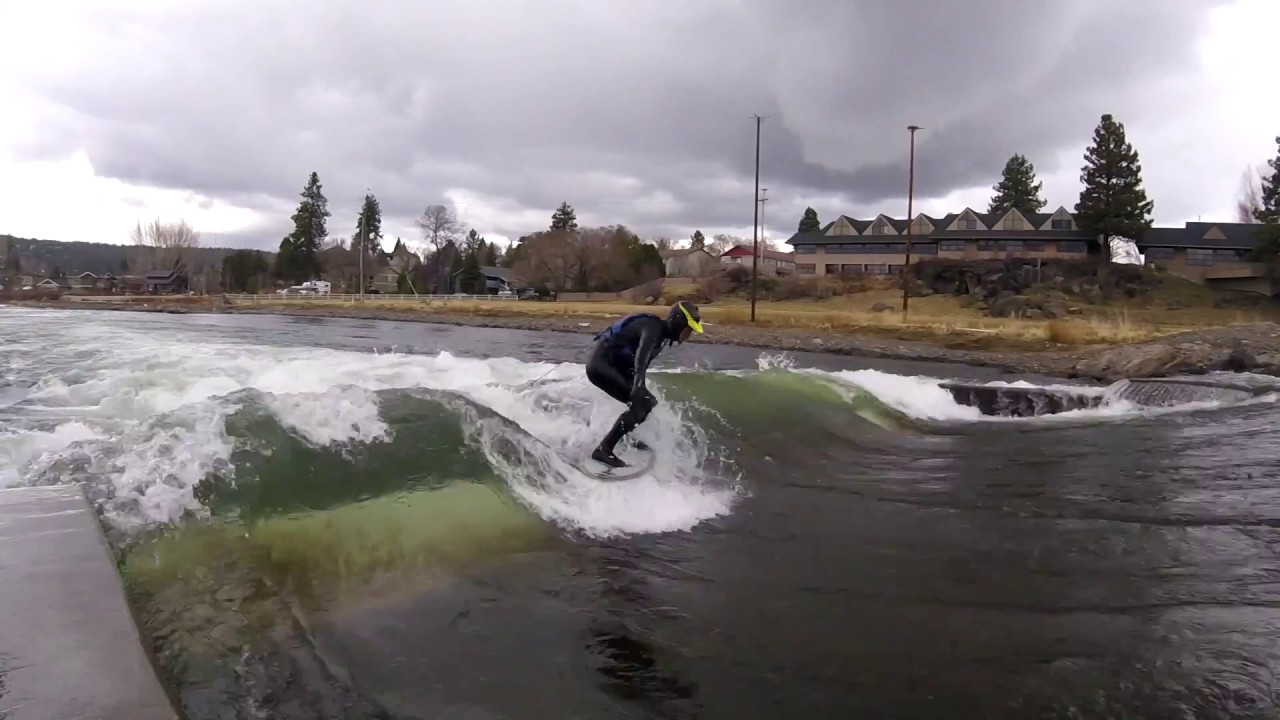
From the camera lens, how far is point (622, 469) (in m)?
7.59

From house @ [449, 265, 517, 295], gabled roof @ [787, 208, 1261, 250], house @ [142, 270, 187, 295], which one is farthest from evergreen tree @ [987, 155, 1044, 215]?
house @ [142, 270, 187, 295]

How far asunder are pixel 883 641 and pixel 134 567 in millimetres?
4200

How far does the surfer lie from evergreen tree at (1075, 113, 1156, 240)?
2494 inches

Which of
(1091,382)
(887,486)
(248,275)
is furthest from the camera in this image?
(248,275)

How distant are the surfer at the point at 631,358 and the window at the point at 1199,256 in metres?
67.2

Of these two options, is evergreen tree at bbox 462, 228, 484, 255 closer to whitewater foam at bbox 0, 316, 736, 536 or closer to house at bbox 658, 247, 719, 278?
house at bbox 658, 247, 719, 278

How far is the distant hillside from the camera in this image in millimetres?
111312

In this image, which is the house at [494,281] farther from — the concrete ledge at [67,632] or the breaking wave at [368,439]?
the concrete ledge at [67,632]

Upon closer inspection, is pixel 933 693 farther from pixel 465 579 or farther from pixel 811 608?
pixel 465 579

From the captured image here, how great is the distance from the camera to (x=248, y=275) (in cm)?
9800

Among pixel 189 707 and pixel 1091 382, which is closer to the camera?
pixel 189 707

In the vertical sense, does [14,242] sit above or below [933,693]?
above

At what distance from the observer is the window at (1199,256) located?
→ 6022 centimetres

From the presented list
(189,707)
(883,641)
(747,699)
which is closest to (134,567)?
(189,707)
